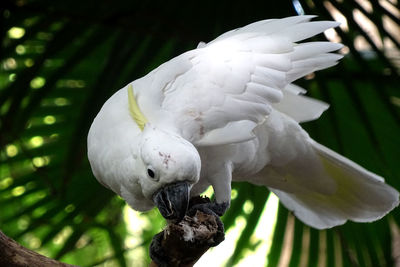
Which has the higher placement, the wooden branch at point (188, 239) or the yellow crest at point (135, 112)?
the yellow crest at point (135, 112)

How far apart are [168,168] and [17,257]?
563 millimetres

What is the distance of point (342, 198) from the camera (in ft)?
10.3

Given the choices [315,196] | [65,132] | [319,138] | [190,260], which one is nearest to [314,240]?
[315,196]

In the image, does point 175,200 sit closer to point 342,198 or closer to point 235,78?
point 235,78

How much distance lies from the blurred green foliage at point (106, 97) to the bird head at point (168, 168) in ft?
→ 1.56

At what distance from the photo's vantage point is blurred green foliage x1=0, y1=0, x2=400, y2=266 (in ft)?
8.64

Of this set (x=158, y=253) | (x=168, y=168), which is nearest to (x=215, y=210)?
(x=158, y=253)

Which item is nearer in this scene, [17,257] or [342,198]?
[17,257]

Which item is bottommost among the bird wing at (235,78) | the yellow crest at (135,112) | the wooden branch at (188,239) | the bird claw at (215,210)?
the bird claw at (215,210)

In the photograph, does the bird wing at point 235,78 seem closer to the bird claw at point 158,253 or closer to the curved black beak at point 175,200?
the curved black beak at point 175,200

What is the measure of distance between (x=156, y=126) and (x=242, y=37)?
0.52 m

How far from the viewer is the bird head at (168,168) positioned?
2.11 m

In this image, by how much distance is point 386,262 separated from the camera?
277 centimetres

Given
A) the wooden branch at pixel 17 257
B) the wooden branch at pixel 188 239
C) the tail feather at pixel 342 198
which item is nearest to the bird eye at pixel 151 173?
the wooden branch at pixel 188 239
